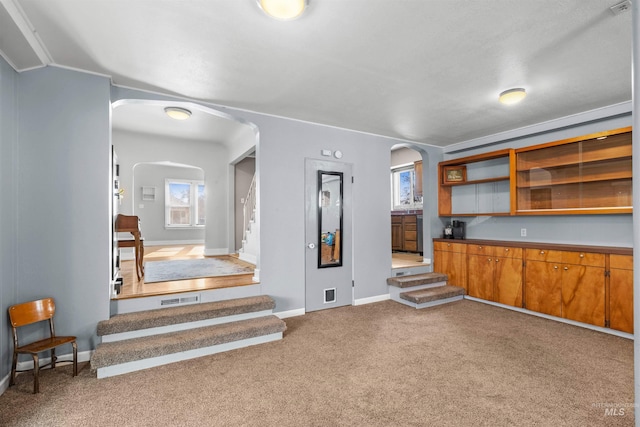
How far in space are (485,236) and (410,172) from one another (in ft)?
9.76

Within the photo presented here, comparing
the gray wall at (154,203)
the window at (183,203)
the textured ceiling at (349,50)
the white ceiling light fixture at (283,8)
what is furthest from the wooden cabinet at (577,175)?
the window at (183,203)

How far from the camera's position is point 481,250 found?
478cm

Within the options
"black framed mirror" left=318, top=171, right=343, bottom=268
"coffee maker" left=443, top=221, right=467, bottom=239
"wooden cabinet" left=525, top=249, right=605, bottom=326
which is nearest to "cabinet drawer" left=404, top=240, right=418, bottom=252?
"coffee maker" left=443, top=221, right=467, bottom=239

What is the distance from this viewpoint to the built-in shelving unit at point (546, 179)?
369 centimetres

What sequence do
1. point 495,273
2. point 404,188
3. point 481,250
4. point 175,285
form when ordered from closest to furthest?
point 175,285 < point 495,273 < point 481,250 < point 404,188

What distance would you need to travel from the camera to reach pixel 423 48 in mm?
2443

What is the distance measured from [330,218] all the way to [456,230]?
259cm

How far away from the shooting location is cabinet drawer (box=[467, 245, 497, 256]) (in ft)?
15.2

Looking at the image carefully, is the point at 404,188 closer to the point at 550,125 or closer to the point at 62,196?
the point at 550,125

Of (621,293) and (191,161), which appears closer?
(621,293)

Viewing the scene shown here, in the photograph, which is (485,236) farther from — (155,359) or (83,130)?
(83,130)

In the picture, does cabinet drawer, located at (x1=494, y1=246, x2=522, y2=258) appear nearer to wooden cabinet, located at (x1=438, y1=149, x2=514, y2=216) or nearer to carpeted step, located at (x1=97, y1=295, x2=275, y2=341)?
wooden cabinet, located at (x1=438, y1=149, x2=514, y2=216)

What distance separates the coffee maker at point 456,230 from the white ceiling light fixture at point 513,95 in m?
2.68

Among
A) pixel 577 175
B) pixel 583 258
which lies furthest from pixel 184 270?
pixel 577 175
